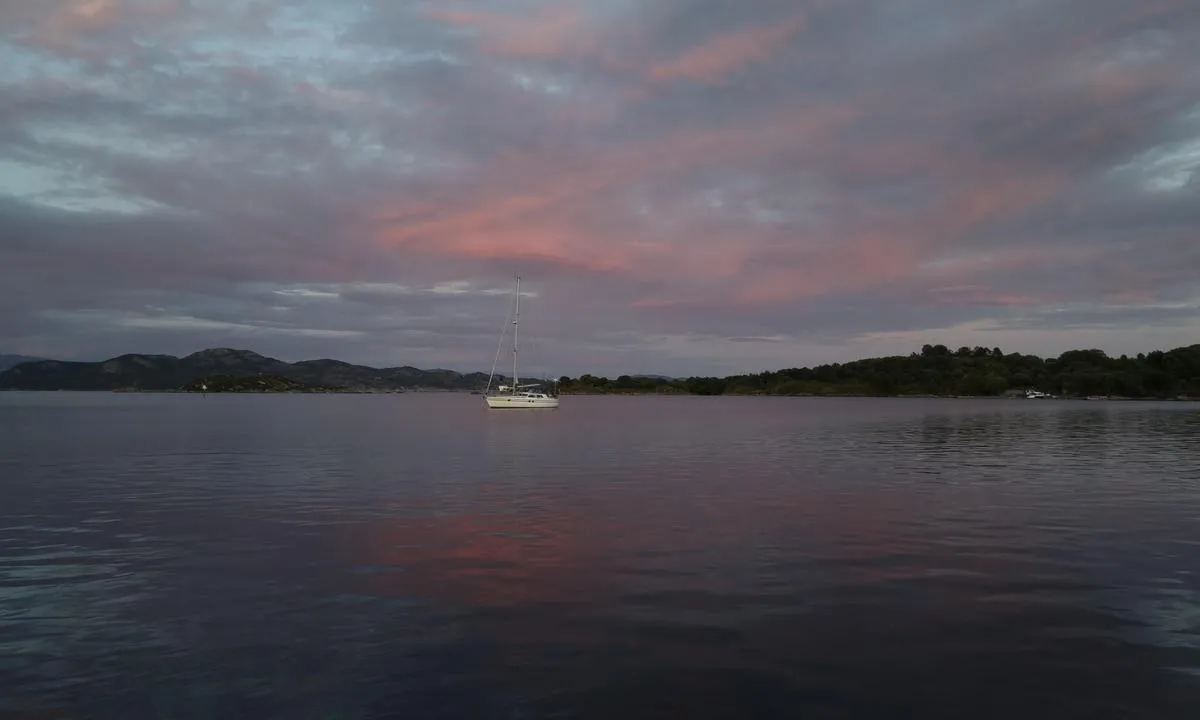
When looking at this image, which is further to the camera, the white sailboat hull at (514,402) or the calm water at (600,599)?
the white sailboat hull at (514,402)

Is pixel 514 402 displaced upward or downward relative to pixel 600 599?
upward

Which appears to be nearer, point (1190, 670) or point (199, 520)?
point (1190, 670)

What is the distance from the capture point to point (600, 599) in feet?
57.1

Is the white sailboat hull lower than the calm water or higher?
higher

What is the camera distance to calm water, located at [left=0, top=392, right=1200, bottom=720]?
1192 centimetres

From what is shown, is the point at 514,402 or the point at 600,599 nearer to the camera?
the point at 600,599

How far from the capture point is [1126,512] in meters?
30.0

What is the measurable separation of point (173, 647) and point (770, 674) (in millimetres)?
11027

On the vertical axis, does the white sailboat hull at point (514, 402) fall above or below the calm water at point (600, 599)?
above

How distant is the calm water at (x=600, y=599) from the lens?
469 inches

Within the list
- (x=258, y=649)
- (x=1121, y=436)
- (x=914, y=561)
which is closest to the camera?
(x=258, y=649)

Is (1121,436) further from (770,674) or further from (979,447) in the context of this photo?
(770,674)

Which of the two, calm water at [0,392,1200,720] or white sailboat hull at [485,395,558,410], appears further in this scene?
white sailboat hull at [485,395,558,410]

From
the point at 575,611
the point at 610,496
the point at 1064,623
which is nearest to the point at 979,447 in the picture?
the point at 610,496
